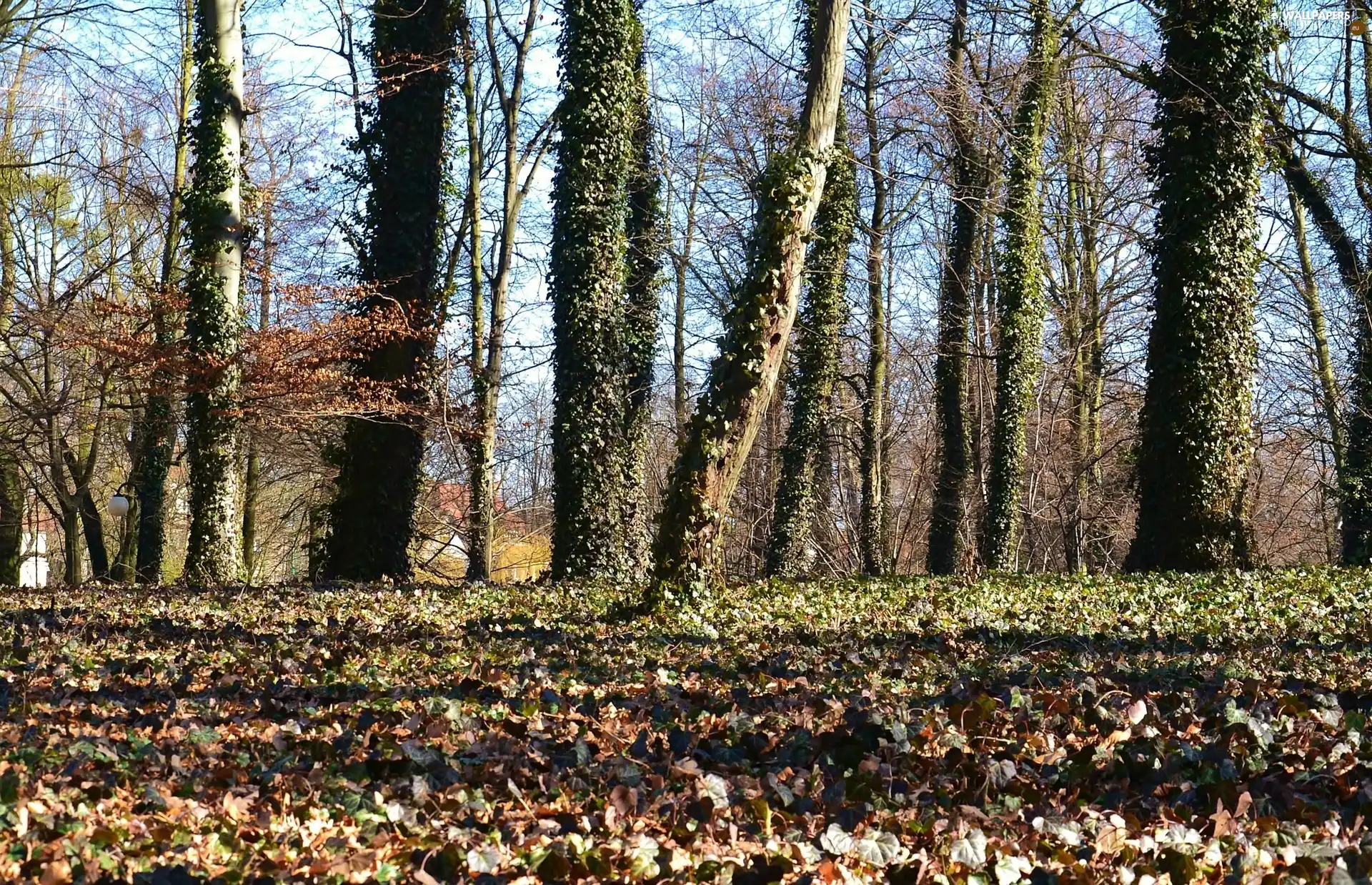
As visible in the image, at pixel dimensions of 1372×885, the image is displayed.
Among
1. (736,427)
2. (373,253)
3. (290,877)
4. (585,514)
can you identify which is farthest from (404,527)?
(290,877)

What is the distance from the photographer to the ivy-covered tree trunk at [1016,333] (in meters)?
19.8

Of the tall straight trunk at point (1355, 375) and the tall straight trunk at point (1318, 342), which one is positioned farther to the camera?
the tall straight trunk at point (1318, 342)

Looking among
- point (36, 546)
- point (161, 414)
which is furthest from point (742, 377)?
point (36, 546)

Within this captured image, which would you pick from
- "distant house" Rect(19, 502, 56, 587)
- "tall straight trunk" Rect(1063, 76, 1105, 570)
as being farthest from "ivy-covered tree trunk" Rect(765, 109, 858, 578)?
"distant house" Rect(19, 502, 56, 587)

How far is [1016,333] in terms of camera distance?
20328 millimetres

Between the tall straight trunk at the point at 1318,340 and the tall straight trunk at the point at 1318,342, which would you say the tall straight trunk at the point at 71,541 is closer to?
the tall straight trunk at the point at 1318,342

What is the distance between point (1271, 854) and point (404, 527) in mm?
13983

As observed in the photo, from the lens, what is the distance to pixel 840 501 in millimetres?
27703

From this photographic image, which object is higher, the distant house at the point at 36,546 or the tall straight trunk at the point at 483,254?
the tall straight trunk at the point at 483,254

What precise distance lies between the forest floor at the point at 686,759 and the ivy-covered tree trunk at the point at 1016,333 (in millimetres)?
12514

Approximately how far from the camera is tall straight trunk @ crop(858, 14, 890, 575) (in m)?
20.0

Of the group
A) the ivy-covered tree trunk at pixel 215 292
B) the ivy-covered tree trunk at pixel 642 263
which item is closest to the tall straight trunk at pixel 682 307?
the ivy-covered tree trunk at pixel 642 263

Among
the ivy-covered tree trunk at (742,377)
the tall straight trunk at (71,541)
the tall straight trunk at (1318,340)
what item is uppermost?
the tall straight trunk at (1318,340)

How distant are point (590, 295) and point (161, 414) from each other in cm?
713
